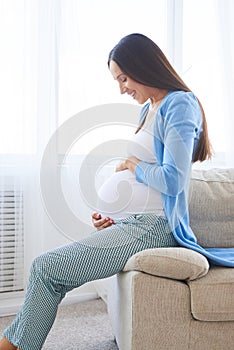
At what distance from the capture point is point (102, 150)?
2.02 m

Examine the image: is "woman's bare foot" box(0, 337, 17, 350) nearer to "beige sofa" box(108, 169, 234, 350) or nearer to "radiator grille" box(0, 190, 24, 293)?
"beige sofa" box(108, 169, 234, 350)

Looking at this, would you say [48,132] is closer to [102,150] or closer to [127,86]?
[102,150]

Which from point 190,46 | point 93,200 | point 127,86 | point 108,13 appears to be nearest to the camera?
point 127,86

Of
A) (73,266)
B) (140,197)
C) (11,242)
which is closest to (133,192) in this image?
(140,197)

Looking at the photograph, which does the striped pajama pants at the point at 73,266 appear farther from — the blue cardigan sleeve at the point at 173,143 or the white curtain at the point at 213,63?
the white curtain at the point at 213,63

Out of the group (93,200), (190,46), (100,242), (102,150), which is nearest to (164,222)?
(100,242)

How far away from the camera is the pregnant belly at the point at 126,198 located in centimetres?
144


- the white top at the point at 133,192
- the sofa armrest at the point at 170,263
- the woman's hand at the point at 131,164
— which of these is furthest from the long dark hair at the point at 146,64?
the sofa armrest at the point at 170,263

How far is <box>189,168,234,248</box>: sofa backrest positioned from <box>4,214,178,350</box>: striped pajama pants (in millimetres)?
360

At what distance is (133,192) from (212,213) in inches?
19.7

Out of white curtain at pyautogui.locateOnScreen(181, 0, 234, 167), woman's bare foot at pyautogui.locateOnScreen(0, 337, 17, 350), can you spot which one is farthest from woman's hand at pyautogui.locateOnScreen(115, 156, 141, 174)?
white curtain at pyautogui.locateOnScreen(181, 0, 234, 167)

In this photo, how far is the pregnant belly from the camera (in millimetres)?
1440

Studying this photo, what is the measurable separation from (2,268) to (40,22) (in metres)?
1.22

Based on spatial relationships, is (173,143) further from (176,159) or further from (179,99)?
(179,99)
